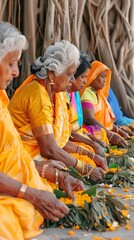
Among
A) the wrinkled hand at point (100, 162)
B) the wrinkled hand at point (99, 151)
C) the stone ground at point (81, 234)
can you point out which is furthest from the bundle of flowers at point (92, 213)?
the wrinkled hand at point (99, 151)

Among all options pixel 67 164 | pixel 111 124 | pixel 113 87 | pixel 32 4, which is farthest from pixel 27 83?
pixel 113 87

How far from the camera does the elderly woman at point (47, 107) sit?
3.66 m

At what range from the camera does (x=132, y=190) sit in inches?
162

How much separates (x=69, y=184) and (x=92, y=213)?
29 centimetres

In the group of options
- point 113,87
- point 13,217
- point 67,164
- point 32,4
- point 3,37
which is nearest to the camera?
point 13,217

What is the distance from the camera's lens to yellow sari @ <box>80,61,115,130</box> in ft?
19.3

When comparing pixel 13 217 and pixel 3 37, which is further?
pixel 3 37

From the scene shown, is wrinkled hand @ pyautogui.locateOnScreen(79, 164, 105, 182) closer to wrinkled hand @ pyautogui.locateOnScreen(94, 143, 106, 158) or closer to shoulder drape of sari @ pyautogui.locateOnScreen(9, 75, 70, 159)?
shoulder drape of sari @ pyautogui.locateOnScreen(9, 75, 70, 159)

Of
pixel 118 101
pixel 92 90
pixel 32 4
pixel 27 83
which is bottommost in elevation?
pixel 118 101

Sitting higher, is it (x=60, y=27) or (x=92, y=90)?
(x=60, y=27)

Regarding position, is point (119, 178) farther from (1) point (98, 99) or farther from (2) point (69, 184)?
(1) point (98, 99)

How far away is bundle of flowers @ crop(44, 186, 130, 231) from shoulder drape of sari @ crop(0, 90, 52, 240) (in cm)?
18

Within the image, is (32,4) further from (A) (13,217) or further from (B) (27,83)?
(A) (13,217)

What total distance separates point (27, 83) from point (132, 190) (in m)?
1.13
